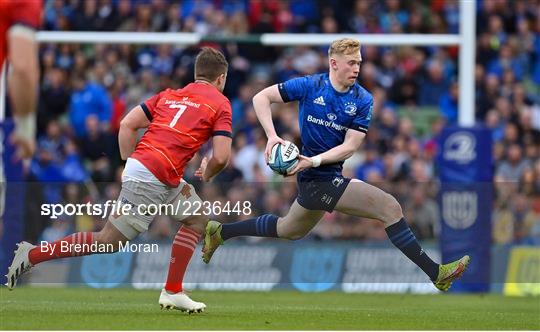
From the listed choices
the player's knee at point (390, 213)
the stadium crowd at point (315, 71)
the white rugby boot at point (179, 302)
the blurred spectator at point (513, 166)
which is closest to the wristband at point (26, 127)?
the white rugby boot at point (179, 302)

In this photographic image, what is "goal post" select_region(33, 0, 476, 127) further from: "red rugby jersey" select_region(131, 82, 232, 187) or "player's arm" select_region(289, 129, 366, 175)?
"red rugby jersey" select_region(131, 82, 232, 187)

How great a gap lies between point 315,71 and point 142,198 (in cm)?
1122

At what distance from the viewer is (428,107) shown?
22.7 meters

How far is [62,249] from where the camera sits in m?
10.8

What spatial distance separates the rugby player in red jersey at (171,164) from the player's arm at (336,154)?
88cm

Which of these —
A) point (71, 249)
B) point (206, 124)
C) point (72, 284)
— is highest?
point (206, 124)

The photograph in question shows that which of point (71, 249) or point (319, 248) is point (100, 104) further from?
point (71, 249)

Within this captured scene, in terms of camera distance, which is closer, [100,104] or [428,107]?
[100,104]

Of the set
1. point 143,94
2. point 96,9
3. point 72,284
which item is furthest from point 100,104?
point 72,284

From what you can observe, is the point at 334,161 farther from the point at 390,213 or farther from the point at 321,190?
the point at 390,213

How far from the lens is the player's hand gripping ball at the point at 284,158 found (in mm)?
11406

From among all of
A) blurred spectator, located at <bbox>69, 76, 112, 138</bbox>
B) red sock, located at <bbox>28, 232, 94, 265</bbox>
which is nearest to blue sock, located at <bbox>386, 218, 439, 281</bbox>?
red sock, located at <bbox>28, 232, 94, 265</bbox>

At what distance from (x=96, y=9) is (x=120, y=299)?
10.3m

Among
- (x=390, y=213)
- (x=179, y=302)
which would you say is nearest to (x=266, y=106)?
(x=390, y=213)
